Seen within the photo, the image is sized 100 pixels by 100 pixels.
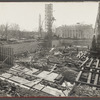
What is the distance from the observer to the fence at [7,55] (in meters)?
6.85

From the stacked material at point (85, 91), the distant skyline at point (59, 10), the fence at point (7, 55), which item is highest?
the distant skyline at point (59, 10)

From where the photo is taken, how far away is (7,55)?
6.99 meters

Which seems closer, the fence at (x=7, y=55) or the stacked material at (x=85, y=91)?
the stacked material at (x=85, y=91)

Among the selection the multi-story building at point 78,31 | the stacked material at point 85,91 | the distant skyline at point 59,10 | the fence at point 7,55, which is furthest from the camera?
the multi-story building at point 78,31

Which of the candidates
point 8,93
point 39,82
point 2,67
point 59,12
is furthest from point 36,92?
point 59,12

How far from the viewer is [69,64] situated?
7043mm

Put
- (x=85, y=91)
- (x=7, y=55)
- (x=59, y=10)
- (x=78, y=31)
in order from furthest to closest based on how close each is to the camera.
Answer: (x=78, y=31) → (x=7, y=55) → (x=59, y=10) → (x=85, y=91)

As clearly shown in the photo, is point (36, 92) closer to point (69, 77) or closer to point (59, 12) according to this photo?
point (69, 77)

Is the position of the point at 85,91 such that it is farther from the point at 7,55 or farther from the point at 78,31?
the point at 78,31

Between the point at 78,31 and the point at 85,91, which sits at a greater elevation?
the point at 78,31

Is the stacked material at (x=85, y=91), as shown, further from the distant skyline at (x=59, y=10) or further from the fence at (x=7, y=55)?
the fence at (x=7, y=55)

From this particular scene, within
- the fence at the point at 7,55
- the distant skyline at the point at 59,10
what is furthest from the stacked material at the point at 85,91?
the fence at the point at 7,55

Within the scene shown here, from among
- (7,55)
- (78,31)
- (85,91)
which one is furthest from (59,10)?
(78,31)

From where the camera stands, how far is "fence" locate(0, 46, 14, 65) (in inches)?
270
